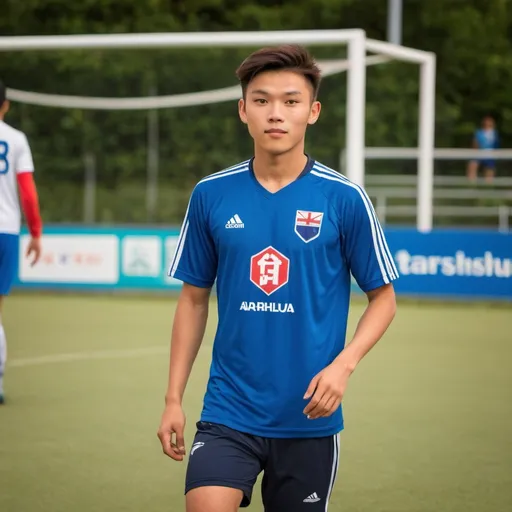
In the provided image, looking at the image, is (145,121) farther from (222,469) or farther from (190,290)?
(222,469)

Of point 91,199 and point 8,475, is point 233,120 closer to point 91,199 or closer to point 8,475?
point 91,199

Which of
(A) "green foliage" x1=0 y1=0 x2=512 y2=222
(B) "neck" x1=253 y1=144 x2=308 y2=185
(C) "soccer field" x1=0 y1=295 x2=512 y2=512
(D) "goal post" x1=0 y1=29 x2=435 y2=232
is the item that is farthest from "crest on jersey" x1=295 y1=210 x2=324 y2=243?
(A) "green foliage" x1=0 y1=0 x2=512 y2=222

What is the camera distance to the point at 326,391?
3.94 metres

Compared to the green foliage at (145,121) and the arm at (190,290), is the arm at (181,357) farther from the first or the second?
the green foliage at (145,121)

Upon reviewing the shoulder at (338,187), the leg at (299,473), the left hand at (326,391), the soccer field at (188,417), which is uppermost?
the shoulder at (338,187)

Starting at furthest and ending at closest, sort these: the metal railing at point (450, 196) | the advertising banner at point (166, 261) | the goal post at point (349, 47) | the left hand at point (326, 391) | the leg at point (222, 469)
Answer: the metal railing at point (450, 196) < the advertising banner at point (166, 261) < the goal post at point (349, 47) < the leg at point (222, 469) < the left hand at point (326, 391)

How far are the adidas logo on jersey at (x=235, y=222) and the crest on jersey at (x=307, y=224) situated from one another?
0.55ft

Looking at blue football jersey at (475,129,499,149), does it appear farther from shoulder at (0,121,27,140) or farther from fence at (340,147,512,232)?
shoulder at (0,121,27,140)

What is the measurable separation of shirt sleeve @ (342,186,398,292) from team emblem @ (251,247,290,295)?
0.21 meters

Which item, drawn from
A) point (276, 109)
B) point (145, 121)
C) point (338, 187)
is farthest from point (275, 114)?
point (145, 121)

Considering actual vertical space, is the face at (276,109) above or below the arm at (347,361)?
above

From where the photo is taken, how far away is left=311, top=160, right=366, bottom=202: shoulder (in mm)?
4184

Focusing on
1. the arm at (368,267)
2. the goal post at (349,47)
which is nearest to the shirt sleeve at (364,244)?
the arm at (368,267)

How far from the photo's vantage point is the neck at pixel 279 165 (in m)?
4.18
